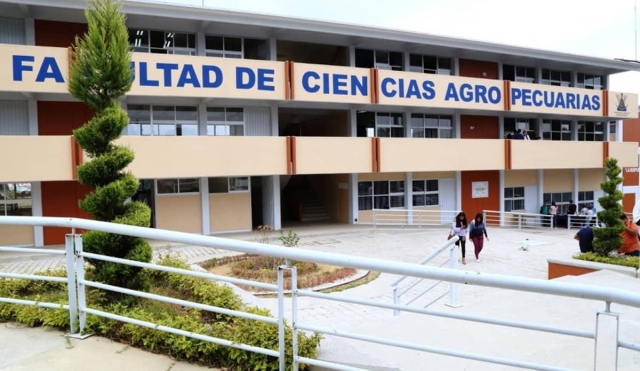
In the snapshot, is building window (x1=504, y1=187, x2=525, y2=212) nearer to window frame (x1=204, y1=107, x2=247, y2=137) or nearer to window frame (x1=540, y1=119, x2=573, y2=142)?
window frame (x1=540, y1=119, x2=573, y2=142)

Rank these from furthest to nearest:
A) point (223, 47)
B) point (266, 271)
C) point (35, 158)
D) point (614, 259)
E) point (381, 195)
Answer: point (381, 195) → point (223, 47) → point (35, 158) → point (266, 271) → point (614, 259)

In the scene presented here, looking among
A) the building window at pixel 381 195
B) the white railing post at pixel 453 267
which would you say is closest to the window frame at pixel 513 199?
the building window at pixel 381 195

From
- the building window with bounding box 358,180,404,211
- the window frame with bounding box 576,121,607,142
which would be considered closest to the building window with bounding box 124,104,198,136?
the building window with bounding box 358,180,404,211

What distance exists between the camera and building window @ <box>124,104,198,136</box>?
1598 cm

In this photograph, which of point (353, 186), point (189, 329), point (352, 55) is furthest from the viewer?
point (353, 186)

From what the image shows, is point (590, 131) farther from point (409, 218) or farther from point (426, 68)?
point (409, 218)

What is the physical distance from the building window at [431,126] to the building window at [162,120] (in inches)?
401

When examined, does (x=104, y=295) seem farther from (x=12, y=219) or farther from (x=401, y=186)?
(x=401, y=186)

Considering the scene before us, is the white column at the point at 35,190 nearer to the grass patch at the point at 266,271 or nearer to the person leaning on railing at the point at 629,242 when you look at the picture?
the grass patch at the point at 266,271

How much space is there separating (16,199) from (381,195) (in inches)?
556

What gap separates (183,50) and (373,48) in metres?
8.38

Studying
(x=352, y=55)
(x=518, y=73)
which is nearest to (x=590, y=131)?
(x=518, y=73)

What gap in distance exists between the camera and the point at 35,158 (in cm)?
1323

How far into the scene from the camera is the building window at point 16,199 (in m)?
14.6
